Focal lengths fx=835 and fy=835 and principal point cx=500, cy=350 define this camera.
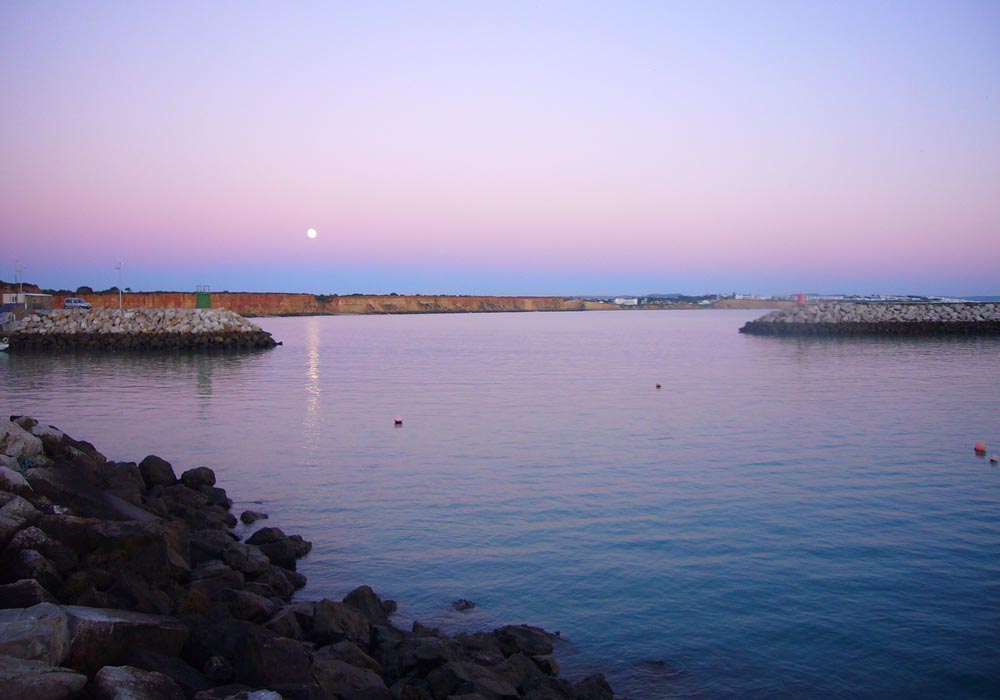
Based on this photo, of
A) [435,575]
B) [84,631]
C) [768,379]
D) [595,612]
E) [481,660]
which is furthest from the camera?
[768,379]

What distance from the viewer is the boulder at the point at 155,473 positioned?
12852mm

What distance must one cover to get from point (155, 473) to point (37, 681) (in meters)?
8.38

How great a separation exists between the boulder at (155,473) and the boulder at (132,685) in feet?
26.1

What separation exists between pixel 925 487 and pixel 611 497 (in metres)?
5.11

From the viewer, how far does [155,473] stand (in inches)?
508

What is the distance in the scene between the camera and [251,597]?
7.64m

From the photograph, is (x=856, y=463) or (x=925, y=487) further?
(x=856, y=463)

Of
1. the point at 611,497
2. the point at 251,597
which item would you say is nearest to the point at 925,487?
the point at 611,497

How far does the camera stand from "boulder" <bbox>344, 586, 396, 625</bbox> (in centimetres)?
799

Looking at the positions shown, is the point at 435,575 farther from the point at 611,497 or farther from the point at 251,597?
the point at 611,497

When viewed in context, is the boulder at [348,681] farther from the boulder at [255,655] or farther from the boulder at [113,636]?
the boulder at [113,636]

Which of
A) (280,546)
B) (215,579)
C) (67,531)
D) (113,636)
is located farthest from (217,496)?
(113,636)

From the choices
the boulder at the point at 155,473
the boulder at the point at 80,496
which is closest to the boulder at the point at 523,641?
the boulder at the point at 80,496

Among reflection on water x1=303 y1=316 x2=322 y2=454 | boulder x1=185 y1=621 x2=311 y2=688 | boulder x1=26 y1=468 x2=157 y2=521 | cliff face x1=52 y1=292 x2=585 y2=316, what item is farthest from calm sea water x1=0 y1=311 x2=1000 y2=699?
cliff face x1=52 y1=292 x2=585 y2=316
